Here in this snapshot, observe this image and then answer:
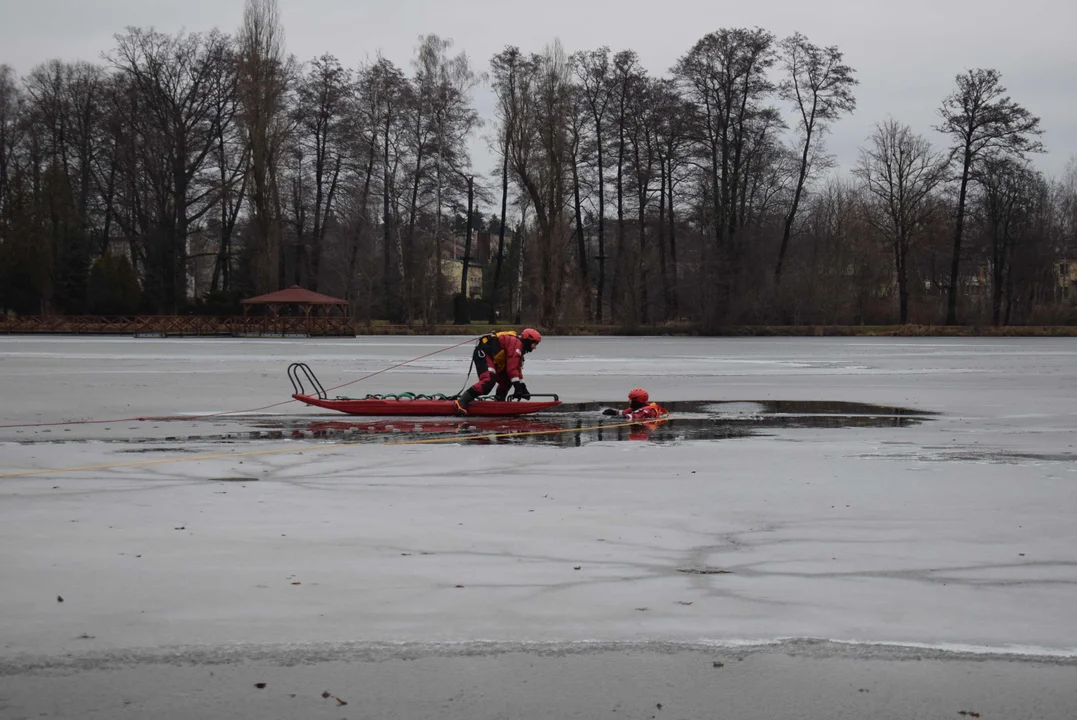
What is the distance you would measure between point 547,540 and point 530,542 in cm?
13

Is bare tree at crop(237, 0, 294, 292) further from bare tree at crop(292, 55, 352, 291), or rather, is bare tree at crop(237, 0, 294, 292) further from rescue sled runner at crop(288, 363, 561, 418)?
rescue sled runner at crop(288, 363, 561, 418)

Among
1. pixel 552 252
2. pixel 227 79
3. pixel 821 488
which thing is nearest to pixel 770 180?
pixel 552 252

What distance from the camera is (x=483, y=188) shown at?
221ft

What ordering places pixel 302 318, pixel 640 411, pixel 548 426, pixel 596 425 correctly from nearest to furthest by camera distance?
pixel 548 426 < pixel 596 425 < pixel 640 411 < pixel 302 318

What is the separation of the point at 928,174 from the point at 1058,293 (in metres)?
32.4

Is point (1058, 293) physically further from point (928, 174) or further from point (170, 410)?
point (170, 410)

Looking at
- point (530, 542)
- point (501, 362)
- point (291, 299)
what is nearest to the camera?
point (530, 542)

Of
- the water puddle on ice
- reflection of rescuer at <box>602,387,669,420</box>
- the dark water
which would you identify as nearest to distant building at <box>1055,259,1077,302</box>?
the dark water

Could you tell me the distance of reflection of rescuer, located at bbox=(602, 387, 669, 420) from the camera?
15.5 m

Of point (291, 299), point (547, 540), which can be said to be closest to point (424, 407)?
point (547, 540)

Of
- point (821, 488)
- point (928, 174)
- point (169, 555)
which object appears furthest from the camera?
point (928, 174)

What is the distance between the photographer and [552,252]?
60000 millimetres

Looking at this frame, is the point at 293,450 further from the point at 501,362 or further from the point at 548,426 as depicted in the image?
the point at 501,362

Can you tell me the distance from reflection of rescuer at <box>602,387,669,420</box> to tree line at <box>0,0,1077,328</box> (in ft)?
140
